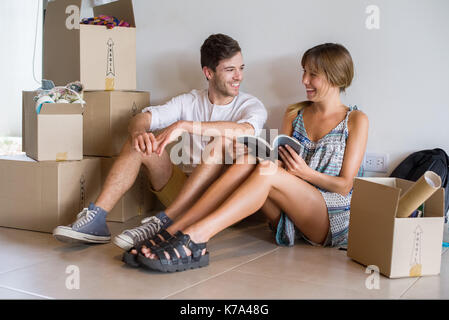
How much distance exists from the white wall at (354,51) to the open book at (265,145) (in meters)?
0.68

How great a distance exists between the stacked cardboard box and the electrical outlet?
122 centimetres

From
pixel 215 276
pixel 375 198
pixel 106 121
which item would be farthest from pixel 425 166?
pixel 106 121

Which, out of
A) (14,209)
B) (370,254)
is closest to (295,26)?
(370,254)

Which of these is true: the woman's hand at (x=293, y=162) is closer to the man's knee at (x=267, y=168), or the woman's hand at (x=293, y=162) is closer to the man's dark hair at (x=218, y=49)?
the man's knee at (x=267, y=168)

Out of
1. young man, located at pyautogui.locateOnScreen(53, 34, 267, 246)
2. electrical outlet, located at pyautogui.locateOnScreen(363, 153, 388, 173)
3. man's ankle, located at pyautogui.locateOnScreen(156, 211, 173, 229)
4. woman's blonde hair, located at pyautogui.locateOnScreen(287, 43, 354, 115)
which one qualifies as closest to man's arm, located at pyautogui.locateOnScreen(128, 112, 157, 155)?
young man, located at pyautogui.locateOnScreen(53, 34, 267, 246)

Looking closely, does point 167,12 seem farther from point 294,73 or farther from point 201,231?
point 201,231

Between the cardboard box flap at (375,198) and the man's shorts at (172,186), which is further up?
the cardboard box flap at (375,198)

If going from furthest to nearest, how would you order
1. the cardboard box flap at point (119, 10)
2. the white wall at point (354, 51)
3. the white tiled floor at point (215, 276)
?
1. the cardboard box flap at point (119, 10)
2. the white wall at point (354, 51)
3. the white tiled floor at point (215, 276)

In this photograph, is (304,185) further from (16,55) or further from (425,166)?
(16,55)

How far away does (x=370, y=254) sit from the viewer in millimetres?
1835

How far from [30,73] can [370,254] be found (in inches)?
132

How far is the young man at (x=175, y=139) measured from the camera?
2078 millimetres

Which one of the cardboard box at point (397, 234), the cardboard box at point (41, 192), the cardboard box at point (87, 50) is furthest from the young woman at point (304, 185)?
the cardboard box at point (87, 50)

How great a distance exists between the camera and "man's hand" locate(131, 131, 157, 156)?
208cm
